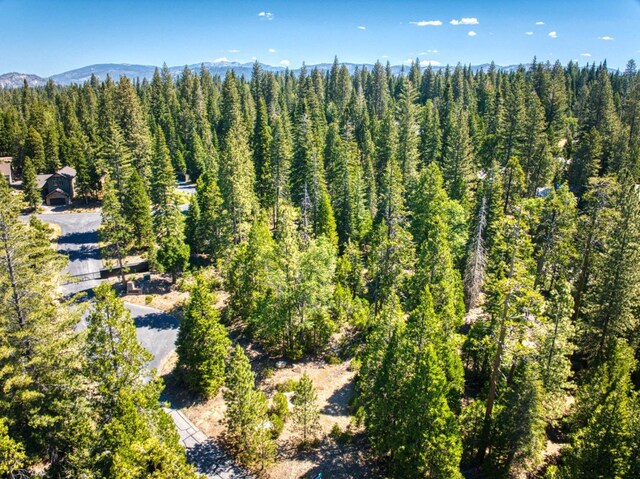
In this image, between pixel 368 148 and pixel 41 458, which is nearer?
pixel 41 458

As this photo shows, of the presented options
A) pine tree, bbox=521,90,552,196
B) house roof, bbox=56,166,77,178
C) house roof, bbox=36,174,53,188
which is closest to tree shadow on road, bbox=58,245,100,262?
house roof, bbox=56,166,77,178

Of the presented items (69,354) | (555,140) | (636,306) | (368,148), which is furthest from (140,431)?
(555,140)

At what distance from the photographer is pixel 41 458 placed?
80.2ft

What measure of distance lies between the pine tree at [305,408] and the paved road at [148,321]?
448 cm

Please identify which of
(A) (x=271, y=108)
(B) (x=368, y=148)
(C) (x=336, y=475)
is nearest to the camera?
(C) (x=336, y=475)

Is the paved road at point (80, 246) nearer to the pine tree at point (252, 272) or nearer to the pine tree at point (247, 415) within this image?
the pine tree at point (252, 272)

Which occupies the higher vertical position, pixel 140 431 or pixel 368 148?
pixel 368 148

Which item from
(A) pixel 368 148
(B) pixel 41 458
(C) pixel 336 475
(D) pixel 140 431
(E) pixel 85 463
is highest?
(A) pixel 368 148

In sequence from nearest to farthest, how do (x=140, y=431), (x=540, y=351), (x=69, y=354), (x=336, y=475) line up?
(x=140, y=431) → (x=69, y=354) → (x=336, y=475) → (x=540, y=351)

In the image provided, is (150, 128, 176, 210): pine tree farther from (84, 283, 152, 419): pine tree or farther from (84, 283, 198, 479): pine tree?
(84, 283, 198, 479): pine tree

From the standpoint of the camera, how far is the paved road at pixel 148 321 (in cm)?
2722

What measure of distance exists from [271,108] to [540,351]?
303ft

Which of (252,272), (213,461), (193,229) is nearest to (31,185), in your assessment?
(193,229)

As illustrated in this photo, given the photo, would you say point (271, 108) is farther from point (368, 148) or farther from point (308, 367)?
point (308, 367)
